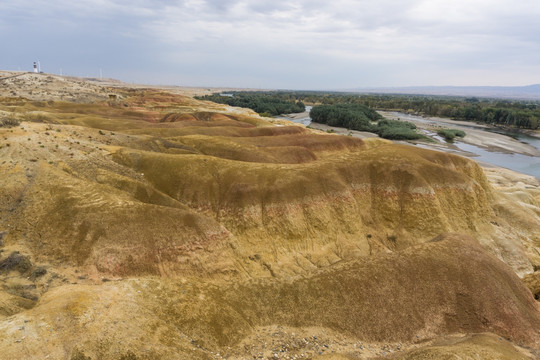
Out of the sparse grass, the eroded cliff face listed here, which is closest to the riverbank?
the eroded cliff face

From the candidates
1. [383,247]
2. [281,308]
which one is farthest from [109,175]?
[383,247]

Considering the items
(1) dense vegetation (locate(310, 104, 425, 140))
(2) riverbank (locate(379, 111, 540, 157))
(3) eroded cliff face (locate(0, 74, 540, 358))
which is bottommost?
(3) eroded cliff face (locate(0, 74, 540, 358))

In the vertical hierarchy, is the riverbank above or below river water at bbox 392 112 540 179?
above

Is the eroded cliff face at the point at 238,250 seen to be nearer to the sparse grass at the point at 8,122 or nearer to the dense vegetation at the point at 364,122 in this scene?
the sparse grass at the point at 8,122

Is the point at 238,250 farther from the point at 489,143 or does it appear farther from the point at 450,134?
the point at 489,143

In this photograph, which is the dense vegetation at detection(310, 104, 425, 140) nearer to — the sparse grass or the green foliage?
the green foliage

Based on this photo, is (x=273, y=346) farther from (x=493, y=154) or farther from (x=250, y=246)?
(x=493, y=154)

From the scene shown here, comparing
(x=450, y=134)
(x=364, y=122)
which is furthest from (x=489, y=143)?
(x=364, y=122)
